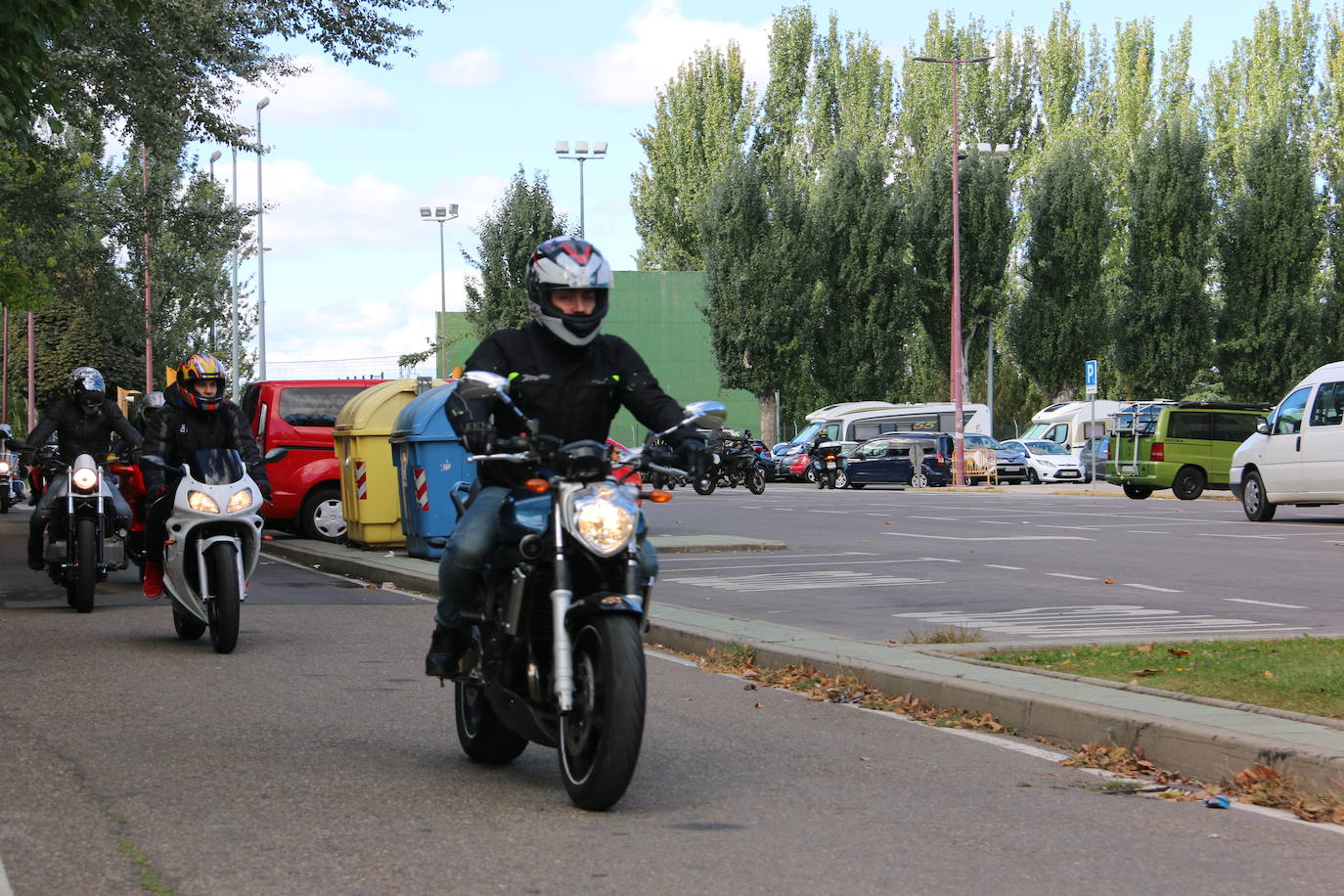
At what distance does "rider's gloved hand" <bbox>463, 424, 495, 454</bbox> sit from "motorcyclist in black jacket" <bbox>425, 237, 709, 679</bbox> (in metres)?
0.24

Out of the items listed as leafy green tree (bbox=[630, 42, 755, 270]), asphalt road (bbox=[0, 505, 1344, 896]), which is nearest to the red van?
asphalt road (bbox=[0, 505, 1344, 896])

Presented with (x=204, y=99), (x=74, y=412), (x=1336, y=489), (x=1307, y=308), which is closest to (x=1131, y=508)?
(x=1336, y=489)

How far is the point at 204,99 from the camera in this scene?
69.3 ft

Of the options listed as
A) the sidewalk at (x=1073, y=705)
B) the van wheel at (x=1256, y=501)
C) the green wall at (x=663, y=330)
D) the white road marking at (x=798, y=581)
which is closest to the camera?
the sidewalk at (x=1073, y=705)

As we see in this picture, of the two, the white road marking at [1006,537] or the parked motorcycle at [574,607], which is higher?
the parked motorcycle at [574,607]

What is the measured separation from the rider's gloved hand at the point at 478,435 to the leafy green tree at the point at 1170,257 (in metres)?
56.4

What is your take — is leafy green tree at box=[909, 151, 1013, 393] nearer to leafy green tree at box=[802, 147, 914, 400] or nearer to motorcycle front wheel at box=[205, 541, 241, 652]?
leafy green tree at box=[802, 147, 914, 400]

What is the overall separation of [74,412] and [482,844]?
9076 mm

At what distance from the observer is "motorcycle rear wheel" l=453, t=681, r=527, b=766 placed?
6.23 m

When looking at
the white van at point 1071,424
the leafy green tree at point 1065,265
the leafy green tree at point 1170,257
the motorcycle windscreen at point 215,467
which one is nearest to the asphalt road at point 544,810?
the motorcycle windscreen at point 215,467

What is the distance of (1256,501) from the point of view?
2539 cm

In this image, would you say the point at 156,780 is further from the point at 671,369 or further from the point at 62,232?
the point at 671,369

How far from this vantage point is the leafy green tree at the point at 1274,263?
5731 centimetres

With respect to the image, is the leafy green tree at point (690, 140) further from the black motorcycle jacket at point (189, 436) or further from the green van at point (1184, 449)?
the black motorcycle jacket at point (189, 436)
